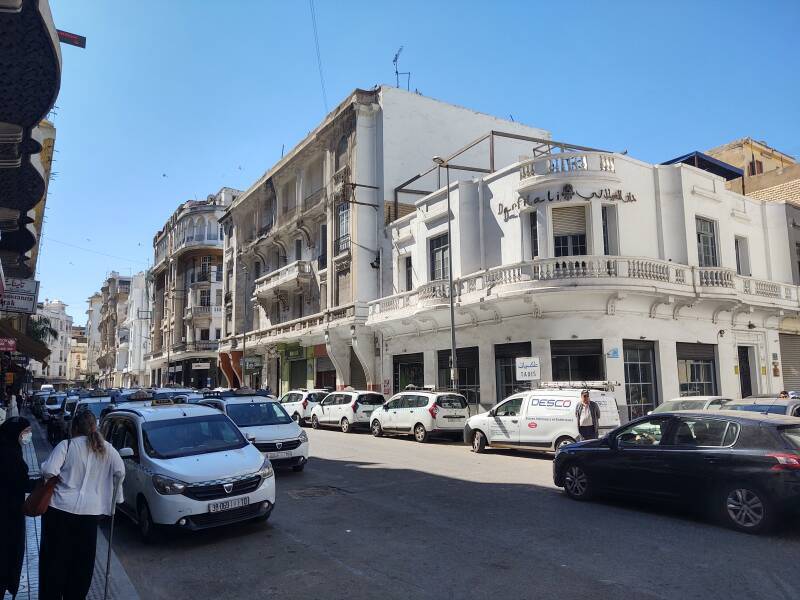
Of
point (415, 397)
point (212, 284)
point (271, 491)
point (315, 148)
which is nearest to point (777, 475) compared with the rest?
point (271, 491)

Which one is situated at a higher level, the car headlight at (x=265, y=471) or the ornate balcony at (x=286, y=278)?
the ornate balcony at (x=286, y=278)

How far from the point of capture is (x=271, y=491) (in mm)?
7926

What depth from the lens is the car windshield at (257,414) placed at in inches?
521

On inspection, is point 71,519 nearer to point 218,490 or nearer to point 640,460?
point 218,490

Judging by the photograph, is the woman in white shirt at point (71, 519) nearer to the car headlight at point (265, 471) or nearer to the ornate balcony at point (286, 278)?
the car headlight at point (265, 471)

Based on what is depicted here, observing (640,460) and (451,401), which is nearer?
(640,460)

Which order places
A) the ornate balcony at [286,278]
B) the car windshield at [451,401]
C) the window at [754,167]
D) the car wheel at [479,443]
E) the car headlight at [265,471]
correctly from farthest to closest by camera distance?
the window at [754,167] < the ornate balcony at [286,278] < the car windshield at [451,401] < the car wheel at [479,443] < the car headlight at [265,471]

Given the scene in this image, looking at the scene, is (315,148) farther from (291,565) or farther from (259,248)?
(291,565)

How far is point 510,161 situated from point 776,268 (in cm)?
1428

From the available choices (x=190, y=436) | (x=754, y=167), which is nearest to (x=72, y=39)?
(x=190, y=436)

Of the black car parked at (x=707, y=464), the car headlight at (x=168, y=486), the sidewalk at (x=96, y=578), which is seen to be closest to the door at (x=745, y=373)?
the black car parked at (x=707, y=464)

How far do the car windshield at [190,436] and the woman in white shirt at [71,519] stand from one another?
3078mm

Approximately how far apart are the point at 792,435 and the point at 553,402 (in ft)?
24.9

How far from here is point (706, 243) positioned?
912 inches
